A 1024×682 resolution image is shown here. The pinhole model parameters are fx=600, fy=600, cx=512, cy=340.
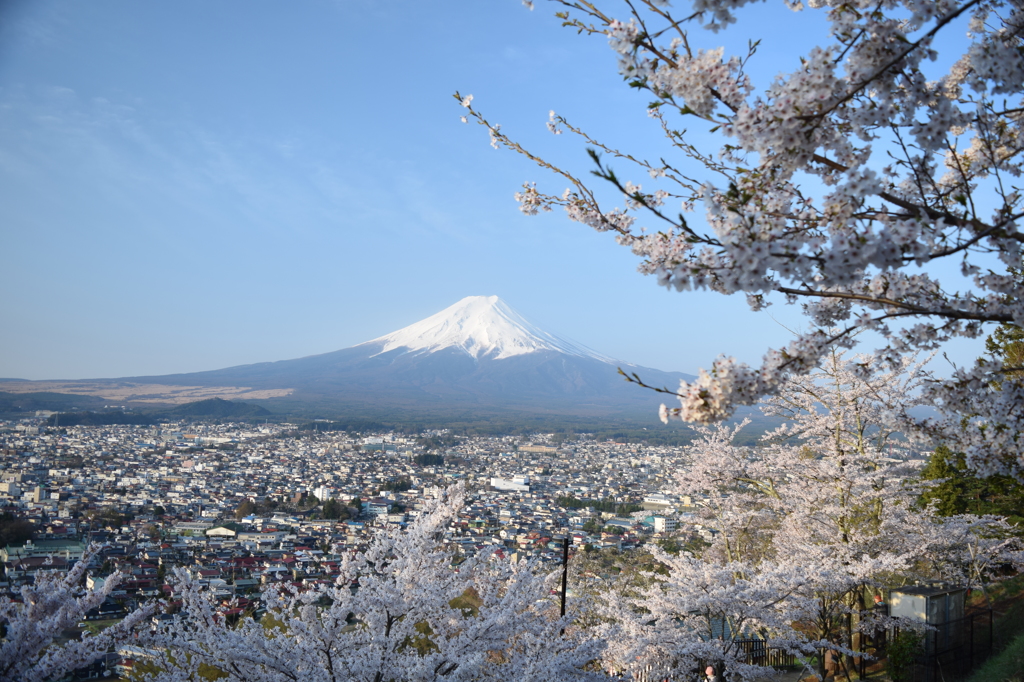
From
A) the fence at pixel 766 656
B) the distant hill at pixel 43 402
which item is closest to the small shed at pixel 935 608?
the fence at pixel 766 656

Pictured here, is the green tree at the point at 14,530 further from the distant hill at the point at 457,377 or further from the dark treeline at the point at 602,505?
the distant hill at the point at 457,377

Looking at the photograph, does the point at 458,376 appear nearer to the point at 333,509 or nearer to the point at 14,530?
the point at 333,509

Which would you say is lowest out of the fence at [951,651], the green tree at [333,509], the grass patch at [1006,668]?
the green tree at [333,509]

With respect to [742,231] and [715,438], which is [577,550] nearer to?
[715,438]

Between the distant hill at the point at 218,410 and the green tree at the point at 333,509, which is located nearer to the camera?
the green tree at the point at 333,509

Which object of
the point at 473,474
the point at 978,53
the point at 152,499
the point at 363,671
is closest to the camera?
the point at 978,53

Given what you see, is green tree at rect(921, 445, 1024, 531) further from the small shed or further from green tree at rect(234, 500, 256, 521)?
green tree at rect(234, 500, 256, 521)

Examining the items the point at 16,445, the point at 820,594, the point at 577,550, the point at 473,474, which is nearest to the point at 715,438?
the point at 820,594

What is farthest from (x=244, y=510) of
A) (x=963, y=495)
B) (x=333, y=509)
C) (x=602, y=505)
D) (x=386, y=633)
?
(x=963, y=495)
